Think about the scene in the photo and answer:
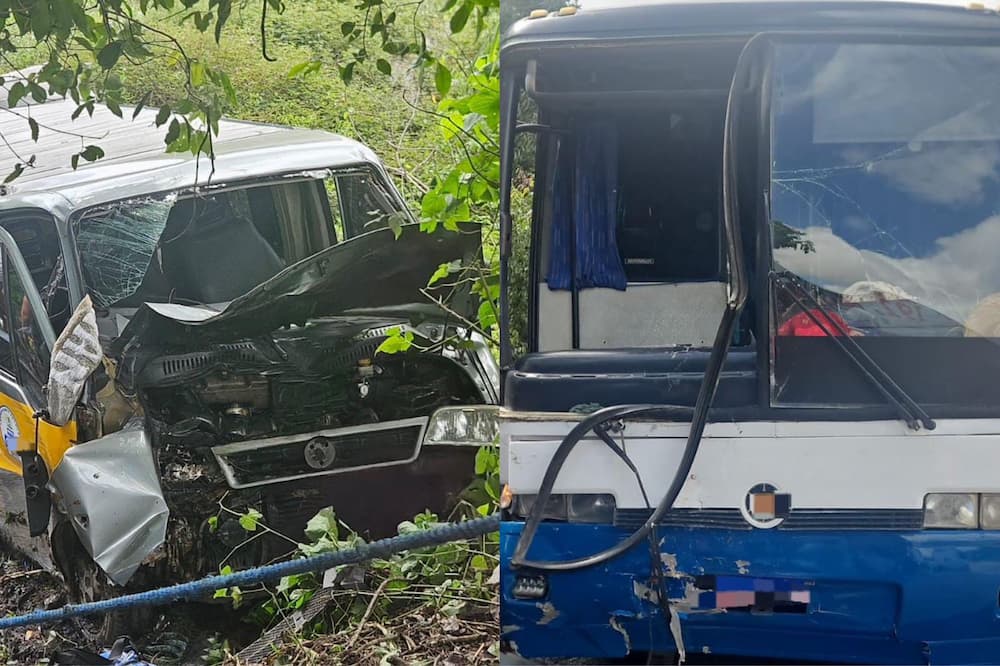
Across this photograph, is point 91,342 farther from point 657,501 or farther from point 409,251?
→ point 657,501

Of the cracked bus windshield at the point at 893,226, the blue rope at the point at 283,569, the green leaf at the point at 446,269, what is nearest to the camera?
the cracked bus windshield at the point at 893,226

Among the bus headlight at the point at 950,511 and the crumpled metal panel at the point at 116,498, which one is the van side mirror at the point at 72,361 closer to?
the crumpled metal panel at the point at 116,498

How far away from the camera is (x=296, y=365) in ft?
9.21

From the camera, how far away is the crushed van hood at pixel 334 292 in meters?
2.75

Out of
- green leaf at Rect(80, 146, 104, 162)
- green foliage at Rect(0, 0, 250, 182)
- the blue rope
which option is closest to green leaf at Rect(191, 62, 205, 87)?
green foliage at Rect(0, 0, 250, 182)

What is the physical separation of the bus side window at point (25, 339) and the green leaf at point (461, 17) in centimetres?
143

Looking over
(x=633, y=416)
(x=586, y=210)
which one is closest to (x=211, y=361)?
(x=586, y=210)

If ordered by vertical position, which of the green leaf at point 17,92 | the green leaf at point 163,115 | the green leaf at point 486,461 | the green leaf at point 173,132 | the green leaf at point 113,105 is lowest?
the green leaf at point 486,461

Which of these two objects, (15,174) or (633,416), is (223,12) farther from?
(633,416)

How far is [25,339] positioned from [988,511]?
8.28ft

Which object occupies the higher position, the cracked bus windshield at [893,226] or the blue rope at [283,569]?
the cracked bus windshield at [893,226]

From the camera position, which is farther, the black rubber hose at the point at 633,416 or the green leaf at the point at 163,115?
the green leaf at the point at 163,115

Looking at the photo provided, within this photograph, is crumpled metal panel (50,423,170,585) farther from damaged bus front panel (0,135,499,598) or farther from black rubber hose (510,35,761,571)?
black rubber hose (510,35,761,571)

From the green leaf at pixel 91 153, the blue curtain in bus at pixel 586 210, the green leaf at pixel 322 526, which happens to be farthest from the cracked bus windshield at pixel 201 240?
the green leaf at pixel 322 526
